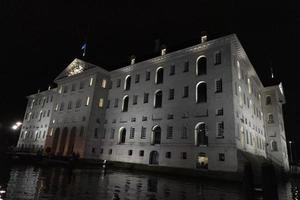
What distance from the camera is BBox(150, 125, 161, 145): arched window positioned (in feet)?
104

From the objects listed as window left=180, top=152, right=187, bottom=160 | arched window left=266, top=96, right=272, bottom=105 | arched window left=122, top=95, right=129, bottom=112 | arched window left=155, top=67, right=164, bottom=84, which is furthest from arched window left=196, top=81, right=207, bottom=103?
arched window left=266, top=96, right=272, bottom=105

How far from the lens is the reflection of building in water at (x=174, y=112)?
25938mm

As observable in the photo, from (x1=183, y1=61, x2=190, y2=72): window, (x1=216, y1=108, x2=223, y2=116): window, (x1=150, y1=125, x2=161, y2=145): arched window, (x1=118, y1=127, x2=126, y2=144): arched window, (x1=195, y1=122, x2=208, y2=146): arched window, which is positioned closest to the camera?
(x1=216, y1=108, x2=223, y2=116): window

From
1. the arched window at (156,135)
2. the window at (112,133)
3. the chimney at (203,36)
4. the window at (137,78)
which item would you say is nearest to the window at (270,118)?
the chimney at (203,36)

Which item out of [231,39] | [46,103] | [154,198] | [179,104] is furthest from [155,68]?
[46,103]

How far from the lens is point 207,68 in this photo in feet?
95.2

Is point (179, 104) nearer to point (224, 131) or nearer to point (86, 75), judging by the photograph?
point (224, 131)

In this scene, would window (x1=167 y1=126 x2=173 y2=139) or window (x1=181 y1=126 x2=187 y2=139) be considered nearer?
window (x1=181 y1=126 x2=187 y2=139)

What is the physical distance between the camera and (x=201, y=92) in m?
28.9

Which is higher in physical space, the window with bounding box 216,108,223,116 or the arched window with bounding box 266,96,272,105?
the arched window with bounding box 266,96,272,105

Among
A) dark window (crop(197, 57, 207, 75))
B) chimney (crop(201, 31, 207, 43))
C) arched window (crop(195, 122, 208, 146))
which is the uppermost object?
chimney (crop(201, 31, 207, 43))

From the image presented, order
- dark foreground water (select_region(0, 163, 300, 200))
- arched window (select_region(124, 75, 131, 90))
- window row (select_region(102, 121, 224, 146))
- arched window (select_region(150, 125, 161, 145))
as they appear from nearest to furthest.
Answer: dark foreground water (select_region(0, 163, 300, 200)) → window row (select_region(102, 121, 224, 146)) → arched window (select_region(150, 125, 161, 145)) → arched window (select_region(124, 75, 131, 90))

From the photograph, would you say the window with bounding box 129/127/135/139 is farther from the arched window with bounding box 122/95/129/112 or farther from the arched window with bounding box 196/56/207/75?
the arched window with bounding box 196/56/207/75

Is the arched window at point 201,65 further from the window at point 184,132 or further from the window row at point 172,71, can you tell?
the window at point 184,132
